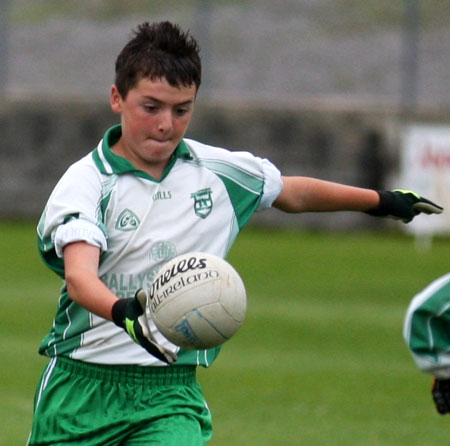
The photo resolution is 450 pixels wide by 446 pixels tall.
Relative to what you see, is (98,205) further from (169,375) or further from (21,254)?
(21,254)

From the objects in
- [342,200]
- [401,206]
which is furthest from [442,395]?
[342,200]

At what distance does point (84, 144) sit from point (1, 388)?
36.7ft

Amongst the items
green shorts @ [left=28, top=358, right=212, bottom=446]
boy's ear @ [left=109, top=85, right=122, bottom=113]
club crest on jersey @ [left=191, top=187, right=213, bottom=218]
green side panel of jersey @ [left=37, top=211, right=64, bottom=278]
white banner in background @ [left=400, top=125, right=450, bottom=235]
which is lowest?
green shorts @ [left=28, top=358, right=212, bottom=446]

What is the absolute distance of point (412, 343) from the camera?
7.07 metres

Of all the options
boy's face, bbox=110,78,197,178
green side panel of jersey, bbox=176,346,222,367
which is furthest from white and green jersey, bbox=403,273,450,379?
boy's face, bbox=110,78,197,178

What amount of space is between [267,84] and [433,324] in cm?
1478

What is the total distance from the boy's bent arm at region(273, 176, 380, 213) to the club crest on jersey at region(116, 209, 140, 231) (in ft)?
2.43

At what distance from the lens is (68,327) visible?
5129mm

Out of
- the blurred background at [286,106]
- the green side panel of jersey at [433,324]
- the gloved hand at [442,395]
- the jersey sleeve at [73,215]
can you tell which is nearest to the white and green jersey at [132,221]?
the jersey sleeve at [73,215]

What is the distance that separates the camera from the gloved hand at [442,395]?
22.9 ft

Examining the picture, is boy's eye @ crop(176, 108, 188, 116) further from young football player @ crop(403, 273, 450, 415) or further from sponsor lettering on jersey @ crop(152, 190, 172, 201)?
young football player @ crop(403, 273, 450, 415)

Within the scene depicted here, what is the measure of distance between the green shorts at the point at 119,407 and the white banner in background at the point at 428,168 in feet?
47.7

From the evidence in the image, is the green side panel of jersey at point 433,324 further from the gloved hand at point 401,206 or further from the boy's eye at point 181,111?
the boy's eye at point 181,111

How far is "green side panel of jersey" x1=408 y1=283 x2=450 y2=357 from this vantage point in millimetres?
6973
